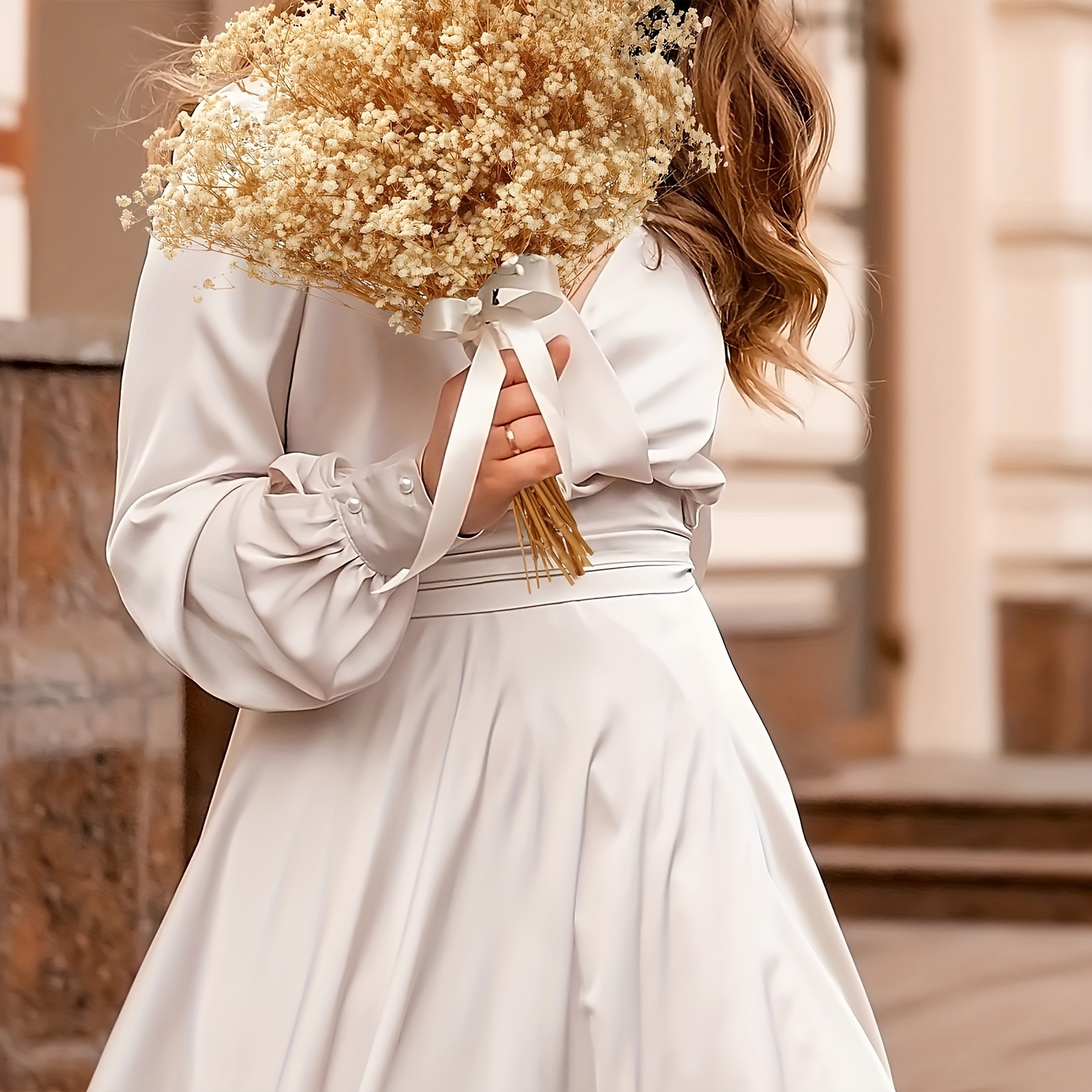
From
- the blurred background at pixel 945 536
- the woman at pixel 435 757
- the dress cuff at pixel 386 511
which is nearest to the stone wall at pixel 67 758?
the woman at pixel 435 757

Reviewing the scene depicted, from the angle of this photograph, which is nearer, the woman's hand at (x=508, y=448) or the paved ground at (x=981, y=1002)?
the woman's hand at (x=508, y=448)

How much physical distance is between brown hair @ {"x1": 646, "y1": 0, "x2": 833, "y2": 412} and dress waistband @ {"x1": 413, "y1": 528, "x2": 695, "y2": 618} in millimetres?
269

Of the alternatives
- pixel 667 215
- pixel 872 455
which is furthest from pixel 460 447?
pixel 872 455

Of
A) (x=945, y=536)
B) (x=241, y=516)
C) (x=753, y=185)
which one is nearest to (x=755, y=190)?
(x=753, y=185)

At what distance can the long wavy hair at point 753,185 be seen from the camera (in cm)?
112

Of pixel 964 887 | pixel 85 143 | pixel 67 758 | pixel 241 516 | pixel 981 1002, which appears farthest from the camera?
pixel 964 887

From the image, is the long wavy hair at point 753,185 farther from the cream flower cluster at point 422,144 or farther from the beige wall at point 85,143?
the beige wall at point 85,143

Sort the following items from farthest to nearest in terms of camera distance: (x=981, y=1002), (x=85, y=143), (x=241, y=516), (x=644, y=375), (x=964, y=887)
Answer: (x=964, y=887) < (x=981, y=1002) < (x=85, y=143) < (x=644, y=375) < (x=241, y=516)

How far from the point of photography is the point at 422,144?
2.45ft

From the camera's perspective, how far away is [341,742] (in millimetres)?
916

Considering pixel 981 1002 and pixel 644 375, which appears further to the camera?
pixel 981 1002

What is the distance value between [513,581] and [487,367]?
18 cm

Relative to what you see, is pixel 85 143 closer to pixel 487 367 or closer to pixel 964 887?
pixel 487 367

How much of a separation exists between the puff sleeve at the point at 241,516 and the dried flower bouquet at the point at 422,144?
2.8 inches
